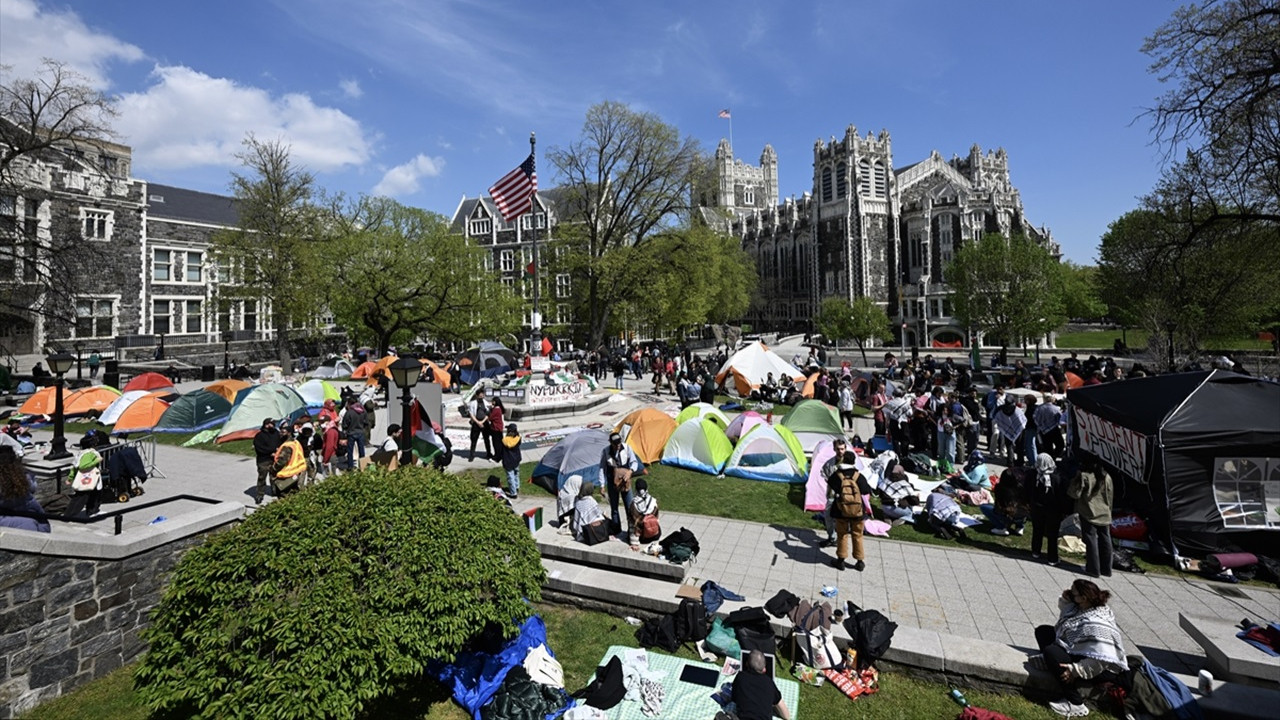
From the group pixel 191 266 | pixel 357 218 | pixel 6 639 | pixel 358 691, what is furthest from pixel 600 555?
pixel 191 266

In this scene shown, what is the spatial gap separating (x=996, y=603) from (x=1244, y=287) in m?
26.6

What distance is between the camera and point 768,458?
12711 mm

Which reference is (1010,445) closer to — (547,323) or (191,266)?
(547,323)

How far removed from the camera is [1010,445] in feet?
41.8

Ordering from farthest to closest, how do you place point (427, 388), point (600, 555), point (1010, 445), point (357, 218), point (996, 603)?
point (357, 218) → point (427, 388) → point (1010, 445) → point (600, 555) → point (996, 603)

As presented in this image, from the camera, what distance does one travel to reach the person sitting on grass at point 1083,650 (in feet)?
16.6

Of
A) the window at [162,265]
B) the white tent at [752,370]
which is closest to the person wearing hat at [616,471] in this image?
the white tent at [752,370]

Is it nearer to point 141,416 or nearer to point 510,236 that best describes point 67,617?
point 141,416

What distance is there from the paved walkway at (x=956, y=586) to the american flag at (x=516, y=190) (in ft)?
51.0

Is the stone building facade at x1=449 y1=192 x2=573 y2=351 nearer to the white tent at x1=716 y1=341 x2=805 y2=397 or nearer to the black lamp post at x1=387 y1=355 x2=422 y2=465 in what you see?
the white tent at x1=716 y1=341 x2=805 y2=397

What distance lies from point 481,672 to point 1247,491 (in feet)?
34.2

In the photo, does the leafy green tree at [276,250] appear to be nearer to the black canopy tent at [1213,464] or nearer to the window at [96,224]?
the window at [96,224]

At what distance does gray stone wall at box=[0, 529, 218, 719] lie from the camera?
5.23 metres

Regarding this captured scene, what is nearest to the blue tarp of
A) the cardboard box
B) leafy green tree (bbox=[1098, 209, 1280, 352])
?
the cardboard box
